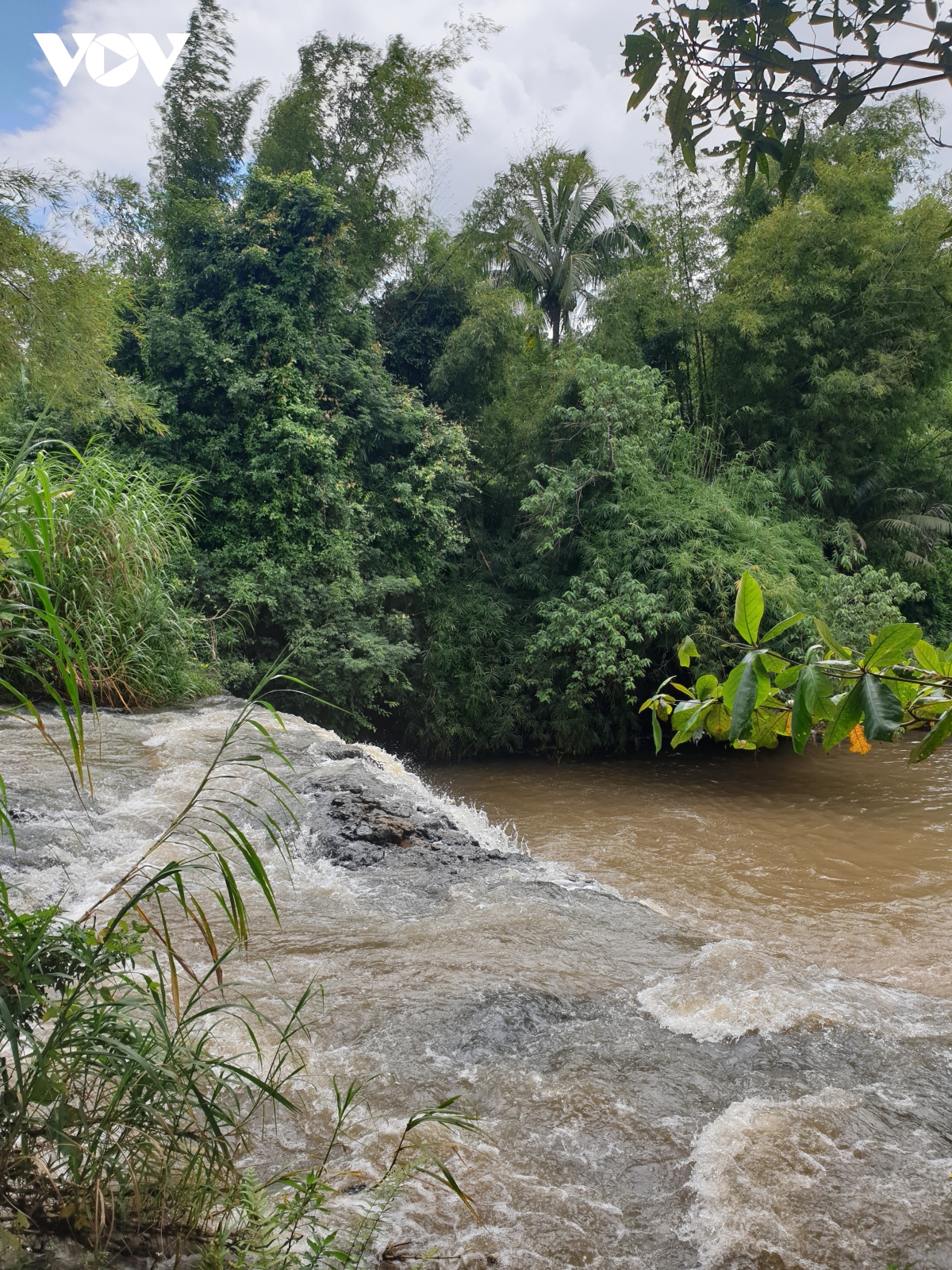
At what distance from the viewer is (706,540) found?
348 inches

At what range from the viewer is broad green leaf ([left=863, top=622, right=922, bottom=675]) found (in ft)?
3.53

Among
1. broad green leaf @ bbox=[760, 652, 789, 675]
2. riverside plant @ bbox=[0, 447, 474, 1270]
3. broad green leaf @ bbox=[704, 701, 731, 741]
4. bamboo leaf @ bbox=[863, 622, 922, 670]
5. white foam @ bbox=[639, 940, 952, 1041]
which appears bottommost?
white foam @ bbox=[639, 940, 952, 1041]

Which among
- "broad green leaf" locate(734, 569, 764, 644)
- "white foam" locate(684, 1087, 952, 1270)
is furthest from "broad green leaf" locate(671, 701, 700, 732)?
"white foam" locate(684, 1087, 952, 1270)

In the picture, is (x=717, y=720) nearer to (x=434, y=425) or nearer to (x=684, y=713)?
(x=684, y=713)

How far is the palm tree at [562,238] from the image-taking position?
47.6 feet

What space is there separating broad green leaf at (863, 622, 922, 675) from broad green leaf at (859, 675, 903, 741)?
0.09 ft

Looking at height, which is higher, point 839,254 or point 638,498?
point 839,254

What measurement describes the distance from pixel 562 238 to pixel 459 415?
5.78m

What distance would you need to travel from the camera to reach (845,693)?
1236 millimetres

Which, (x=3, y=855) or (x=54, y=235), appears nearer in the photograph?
(x=3, y=855)

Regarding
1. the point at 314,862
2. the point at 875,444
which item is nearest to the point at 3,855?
the point at 314,862

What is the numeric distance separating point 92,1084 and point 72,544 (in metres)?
4.91

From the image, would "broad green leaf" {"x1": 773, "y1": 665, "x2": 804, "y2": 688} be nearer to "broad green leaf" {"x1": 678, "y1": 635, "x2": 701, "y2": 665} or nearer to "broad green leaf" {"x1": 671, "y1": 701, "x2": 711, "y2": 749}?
"broad green leaf" {"x1": 671, "y1": 701, "x2": 711, "y2": 749}

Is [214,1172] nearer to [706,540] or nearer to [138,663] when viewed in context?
[138,663]
